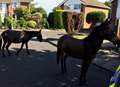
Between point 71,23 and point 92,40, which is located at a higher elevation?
point 92,40

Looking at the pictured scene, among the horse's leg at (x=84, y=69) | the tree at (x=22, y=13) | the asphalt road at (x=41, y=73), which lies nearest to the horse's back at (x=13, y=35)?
the asphalt road at (x=41, y=73)

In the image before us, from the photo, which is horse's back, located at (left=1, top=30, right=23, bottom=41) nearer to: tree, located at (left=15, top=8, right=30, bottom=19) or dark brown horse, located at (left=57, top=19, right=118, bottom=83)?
dark brown horse, located at (left=57, top=19, right=118, bottom=83)

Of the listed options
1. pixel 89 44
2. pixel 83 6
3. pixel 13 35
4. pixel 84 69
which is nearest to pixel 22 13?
pixel 83 6

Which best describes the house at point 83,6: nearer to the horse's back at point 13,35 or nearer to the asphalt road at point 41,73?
the horse's back at point 13,35

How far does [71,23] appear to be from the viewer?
26.0 m

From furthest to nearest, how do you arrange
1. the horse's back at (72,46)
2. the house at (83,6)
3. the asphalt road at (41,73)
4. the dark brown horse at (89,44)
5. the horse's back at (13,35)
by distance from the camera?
the house at (83,6) < the horse's back at (13,35) < the horse's back at (72,46) < the asphalt road at (41,73) < the dark brown horse at (89,44)

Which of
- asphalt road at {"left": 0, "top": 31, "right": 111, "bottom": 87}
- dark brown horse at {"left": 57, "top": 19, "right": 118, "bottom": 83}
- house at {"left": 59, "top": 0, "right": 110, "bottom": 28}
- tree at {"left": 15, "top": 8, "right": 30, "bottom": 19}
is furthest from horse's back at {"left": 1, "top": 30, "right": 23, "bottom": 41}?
house at {"left": 59, "top": 0, "right": 110, "bottom": 28}

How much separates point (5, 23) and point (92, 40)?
31.7 metres

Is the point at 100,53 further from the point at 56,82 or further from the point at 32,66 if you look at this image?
the point at 56,82

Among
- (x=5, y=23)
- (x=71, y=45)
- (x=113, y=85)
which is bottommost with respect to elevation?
→ (x=5, y=23)

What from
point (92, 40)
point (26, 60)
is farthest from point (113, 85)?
point (26, 60)

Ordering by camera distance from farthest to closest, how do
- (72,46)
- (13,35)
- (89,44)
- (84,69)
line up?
(13,35)
(72,46)
(84,69)
(89,44)

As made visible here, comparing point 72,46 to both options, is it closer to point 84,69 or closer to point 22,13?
Answer: point 84,69

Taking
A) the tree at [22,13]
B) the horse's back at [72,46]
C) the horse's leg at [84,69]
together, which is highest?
the horse's back at [72,46]
